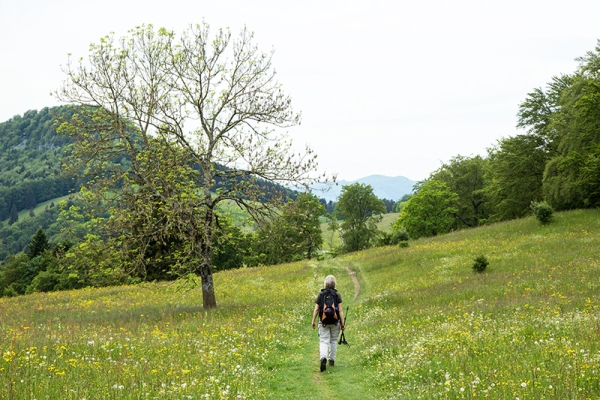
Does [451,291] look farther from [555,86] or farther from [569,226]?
[555,86]

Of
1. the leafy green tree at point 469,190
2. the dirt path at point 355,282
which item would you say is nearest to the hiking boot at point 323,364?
the dirt path at point 355,282

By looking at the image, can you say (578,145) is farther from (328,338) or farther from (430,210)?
(328,338)

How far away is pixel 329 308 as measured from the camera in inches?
486

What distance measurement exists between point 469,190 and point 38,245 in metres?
83.0

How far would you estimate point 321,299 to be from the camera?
12.6 metres

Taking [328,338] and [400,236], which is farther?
[400,236]

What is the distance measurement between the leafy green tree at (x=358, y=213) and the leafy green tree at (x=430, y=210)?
8797 millimetres

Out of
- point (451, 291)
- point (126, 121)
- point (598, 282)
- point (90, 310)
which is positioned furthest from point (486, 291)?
point (90, 310)

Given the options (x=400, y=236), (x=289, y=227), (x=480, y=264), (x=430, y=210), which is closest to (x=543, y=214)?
(x=480, y=264)

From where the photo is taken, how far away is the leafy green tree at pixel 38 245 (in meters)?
Answer: 91.4

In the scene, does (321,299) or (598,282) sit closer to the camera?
(321,299)

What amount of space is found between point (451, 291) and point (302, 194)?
379 inches

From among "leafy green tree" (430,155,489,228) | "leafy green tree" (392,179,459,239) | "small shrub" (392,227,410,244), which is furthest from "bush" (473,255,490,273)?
"leafy green tree" (430,155,489,228)

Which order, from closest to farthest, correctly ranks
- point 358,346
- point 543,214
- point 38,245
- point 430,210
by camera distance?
point 358,346, point 543,214, point 430,210, point 38,245
